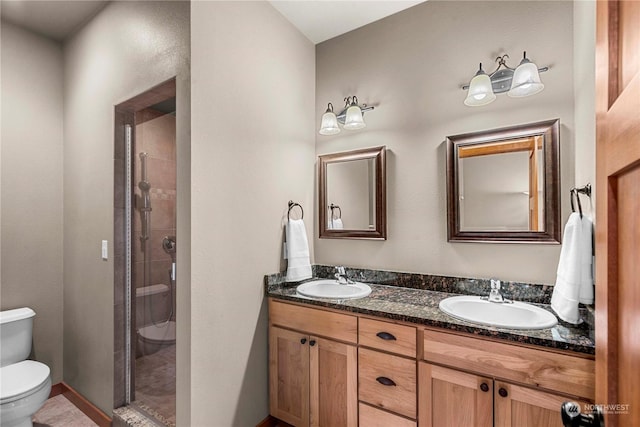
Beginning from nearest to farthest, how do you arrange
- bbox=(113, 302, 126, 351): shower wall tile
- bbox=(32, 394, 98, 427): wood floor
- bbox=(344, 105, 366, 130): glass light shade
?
bbox=(113, 302, 126, 351): shower wall tile → bbox=(32, 394, 98, 427): wood floor → bbox=(344, 105, 366, 130): glass light shade

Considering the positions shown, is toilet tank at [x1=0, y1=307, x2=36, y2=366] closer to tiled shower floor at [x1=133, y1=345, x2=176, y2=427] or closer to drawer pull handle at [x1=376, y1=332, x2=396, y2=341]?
tiled shower floor at [x1=133, y1=345, x2=176, y2=427]

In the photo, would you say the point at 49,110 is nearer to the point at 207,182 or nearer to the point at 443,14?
the point at 207,182

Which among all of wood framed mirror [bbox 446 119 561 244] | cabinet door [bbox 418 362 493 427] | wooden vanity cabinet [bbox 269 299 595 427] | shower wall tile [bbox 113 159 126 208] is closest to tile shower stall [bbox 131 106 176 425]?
shower wall tile [bbox 113 159 126 208]

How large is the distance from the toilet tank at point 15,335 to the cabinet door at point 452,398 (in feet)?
8.31

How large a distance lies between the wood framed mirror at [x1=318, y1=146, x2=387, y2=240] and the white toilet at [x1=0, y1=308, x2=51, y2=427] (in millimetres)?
1945

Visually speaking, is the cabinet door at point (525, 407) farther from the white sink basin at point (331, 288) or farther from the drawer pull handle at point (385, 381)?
the white sink basin at point (331, 288)

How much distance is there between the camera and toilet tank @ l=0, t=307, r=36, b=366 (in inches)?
77.7

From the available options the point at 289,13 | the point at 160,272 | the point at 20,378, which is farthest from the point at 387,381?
the point at 289,13

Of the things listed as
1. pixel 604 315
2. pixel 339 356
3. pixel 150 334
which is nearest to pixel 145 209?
pixel 150 334

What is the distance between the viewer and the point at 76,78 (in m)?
2.31

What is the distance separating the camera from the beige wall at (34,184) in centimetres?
220

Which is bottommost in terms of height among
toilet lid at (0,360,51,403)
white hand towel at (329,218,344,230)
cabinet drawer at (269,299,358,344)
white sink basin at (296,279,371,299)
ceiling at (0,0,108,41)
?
toilet lid at (0,360,51,403)

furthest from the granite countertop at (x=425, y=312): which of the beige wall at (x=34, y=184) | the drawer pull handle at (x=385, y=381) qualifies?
the beige wall at (x=34, y=184)

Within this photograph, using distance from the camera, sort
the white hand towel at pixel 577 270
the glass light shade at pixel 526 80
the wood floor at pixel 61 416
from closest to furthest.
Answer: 1. the white hand towel at pixel 577 270
2. the glass light shade at pixel 526 80
3. the wood floor at pixel 61 416
